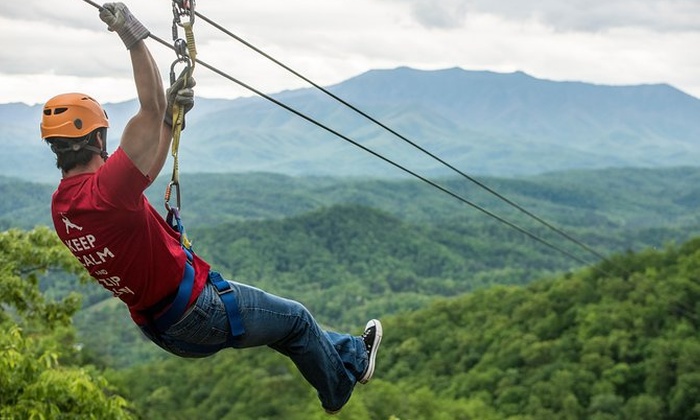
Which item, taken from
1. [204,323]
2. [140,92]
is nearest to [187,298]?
[204,323]

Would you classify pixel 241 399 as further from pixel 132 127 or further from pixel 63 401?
pixel 132 127

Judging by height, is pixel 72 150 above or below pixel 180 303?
above

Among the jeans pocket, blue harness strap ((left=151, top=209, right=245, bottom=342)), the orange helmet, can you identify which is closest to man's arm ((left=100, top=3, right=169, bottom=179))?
the orange helmet

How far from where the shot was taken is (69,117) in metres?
2.51

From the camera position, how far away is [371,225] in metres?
124

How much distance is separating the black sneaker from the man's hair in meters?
1.60

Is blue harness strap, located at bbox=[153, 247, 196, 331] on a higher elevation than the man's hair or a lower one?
lower

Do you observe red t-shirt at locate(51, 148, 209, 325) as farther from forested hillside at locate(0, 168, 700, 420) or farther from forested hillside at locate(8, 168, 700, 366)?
forested hillside at locate(8, 168, 700, 366)

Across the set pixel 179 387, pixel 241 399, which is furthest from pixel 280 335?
pixel 179 387

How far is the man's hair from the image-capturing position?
2545 millimetres

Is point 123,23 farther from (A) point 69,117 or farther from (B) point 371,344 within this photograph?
(B) point 371,344

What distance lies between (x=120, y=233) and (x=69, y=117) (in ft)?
1.39

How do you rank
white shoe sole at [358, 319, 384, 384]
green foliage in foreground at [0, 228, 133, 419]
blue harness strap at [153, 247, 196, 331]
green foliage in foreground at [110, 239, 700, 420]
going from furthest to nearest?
green foliage in foreground at [110, 239, 700, 420] → green foliage in foreground at [0, 228, 133, 419] → white shoe sole at [358, 319, 384, 384] → blue harness strap at [153, 247, 196, 331]

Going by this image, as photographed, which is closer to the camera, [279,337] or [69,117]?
[69,117]
